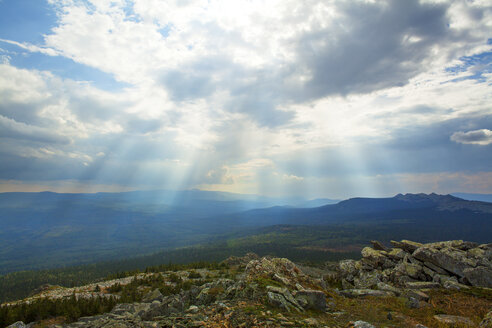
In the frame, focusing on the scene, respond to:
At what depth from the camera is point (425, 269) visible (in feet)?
79.6

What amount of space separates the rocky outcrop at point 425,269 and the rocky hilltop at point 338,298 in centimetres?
8

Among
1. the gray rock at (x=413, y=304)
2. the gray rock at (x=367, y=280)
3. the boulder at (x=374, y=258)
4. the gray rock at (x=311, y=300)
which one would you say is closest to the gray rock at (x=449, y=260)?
the boulder at (x=374, y=258)

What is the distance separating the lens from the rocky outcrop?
20969 millimetres

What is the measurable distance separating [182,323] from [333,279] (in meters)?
24.5

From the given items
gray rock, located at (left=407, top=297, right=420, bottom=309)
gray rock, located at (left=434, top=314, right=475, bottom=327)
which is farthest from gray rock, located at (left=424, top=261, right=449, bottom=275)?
gray rock, located at (left=434, top=314, right=475, bottom=327)

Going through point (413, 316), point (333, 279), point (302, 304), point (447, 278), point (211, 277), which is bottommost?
point (211, 277)

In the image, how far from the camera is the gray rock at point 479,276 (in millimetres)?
20359

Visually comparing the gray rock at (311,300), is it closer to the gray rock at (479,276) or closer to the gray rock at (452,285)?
the gray rock at (452,285)

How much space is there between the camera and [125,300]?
22.6m

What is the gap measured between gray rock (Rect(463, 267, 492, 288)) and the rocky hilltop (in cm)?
7

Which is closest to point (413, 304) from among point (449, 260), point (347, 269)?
point (449, 260)

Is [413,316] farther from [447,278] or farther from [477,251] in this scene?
[477,251]

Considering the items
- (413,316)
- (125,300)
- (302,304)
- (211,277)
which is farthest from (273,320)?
(211,277)

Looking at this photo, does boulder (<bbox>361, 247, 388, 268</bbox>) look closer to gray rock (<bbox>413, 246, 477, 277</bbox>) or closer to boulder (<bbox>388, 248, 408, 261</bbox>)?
boulder (<bbox>388, 248, 408, 261</bbox>)
